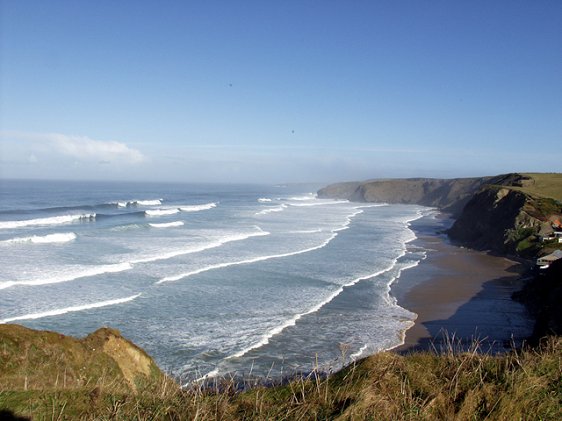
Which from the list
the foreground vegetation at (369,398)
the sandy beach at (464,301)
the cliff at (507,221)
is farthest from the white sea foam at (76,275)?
the cliff at (507,221)

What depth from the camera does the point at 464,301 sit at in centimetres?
2217

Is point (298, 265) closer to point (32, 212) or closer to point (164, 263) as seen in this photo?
point (164, 263)

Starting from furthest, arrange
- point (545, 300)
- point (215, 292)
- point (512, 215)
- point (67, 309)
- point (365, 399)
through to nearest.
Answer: point (512, 215)
point (215, 292)
point (545, 300)
point (67, 309)
point (365, 399)

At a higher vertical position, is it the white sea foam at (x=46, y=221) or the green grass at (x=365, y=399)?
the green grass at (x=365, y=399)

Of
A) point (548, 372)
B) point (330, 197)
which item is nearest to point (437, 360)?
point (548, 372)

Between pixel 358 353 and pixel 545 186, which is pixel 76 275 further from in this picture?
pixel 545 186

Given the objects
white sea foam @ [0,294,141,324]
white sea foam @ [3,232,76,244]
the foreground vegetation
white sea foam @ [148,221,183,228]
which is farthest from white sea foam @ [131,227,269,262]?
the foreground vegetation

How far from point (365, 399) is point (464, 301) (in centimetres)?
A: 1902

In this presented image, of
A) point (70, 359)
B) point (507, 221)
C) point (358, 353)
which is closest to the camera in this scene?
point (70, 359)

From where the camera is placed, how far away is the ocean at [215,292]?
1464cm

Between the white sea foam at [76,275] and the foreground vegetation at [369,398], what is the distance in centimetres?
1657

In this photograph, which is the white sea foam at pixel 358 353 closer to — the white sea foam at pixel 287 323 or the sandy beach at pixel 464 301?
the sandy beach at pixel 464 301

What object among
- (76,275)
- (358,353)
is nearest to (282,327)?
(358,353)

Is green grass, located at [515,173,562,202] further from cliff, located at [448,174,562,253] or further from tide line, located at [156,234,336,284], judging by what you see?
tide line, located at [156,234,336,284]
